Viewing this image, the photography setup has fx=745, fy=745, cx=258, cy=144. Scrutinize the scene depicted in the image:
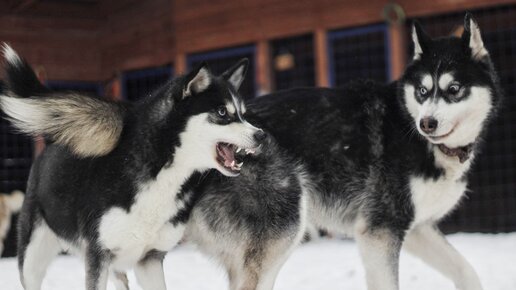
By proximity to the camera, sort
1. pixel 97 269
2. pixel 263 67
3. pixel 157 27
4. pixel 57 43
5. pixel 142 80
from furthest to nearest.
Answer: pixel 57 43 → pixel 142 80 → pixel 157 27 → pixel 263 67 → pixel 97 269

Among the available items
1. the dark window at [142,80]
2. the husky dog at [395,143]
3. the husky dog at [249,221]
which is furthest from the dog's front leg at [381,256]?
the dark window at [142,80]

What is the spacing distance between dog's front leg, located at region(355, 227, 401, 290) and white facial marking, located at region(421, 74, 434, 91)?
82cm

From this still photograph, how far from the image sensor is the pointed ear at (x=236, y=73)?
13.1 feet

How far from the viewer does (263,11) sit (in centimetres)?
890

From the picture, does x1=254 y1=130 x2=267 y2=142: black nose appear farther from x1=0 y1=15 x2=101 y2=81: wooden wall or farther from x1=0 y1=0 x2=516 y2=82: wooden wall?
x1=0 y1=15 x2=101 y2=81: wooden wall

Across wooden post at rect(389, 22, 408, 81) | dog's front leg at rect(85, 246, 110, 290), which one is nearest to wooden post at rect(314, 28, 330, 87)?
wooden post at rect(389, 22, 408, 81)

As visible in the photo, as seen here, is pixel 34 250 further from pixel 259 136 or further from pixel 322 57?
pixel 322 57

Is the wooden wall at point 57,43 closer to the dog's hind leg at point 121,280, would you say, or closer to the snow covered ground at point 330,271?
the snow covered ground at point 330,271

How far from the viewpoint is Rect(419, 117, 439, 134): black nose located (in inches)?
154

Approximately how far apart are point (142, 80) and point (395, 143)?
6.41 meters

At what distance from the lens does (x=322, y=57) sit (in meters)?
8.45

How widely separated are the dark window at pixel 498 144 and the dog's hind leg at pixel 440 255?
3592mm

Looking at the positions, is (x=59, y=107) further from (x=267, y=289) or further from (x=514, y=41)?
(x=514, y=41)

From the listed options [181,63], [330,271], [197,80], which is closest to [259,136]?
[197,80]
